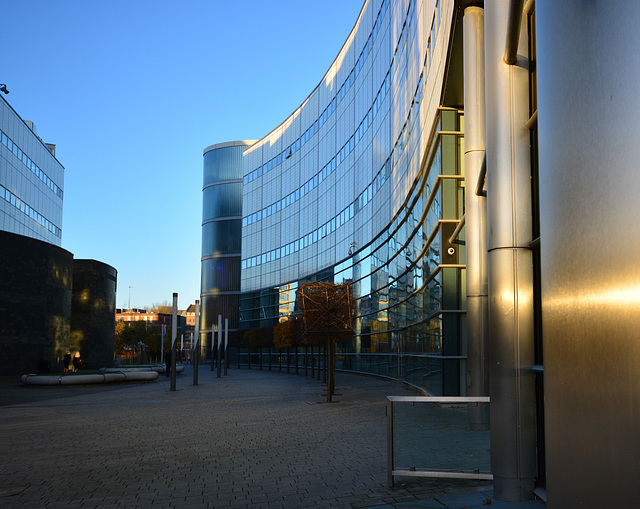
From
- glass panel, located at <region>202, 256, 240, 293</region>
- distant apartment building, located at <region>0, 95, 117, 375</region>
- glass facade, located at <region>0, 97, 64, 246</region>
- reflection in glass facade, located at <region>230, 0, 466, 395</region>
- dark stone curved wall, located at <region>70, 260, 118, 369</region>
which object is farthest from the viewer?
glass panel, located at <region>202, 256, 240, 293</region>

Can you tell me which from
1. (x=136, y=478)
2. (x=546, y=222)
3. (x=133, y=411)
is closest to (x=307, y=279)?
(x=133, y=411)

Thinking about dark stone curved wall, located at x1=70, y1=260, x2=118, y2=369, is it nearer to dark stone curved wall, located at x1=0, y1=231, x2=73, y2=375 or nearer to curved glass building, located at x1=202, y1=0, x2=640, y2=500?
dark stone curved wall, located at x1=0, y1=231, x2=73, y2=375

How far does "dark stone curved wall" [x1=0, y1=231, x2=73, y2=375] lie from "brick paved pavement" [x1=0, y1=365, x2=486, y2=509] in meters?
19.4

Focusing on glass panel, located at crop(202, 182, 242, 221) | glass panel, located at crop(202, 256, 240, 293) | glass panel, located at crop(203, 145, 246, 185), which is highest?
glass panel, located at crop(203, 145, 246, 185)

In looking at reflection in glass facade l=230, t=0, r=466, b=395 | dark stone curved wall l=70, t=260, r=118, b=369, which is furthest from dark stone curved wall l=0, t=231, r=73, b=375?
reflection in glass facade l=230, t=0, r=466, b=395

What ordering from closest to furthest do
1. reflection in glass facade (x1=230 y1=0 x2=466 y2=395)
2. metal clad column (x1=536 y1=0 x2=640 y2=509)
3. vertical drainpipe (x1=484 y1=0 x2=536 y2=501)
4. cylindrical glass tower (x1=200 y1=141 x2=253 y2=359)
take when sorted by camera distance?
metal clad column (x1=536 y1=0 x2=640 y2=509), vertical drainpipe (x1=484 y1=0 x2=536 y2=501), reflection in glass facade (x1=230 y1=0 x2=466 y2=395), cylindrical glass tower (x1=200 y1=141 x2=253 y2=359)

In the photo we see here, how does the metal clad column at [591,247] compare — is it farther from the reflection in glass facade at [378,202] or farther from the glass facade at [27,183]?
the glass facade at [27,183]

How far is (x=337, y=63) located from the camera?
4469cm

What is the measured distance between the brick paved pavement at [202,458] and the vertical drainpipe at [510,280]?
904 mm

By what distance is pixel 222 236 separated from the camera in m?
81.2

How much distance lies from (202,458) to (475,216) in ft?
21.9

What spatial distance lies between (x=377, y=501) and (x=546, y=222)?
14.2 feet

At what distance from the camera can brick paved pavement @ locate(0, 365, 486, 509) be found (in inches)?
276

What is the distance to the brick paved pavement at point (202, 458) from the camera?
7012 mm
